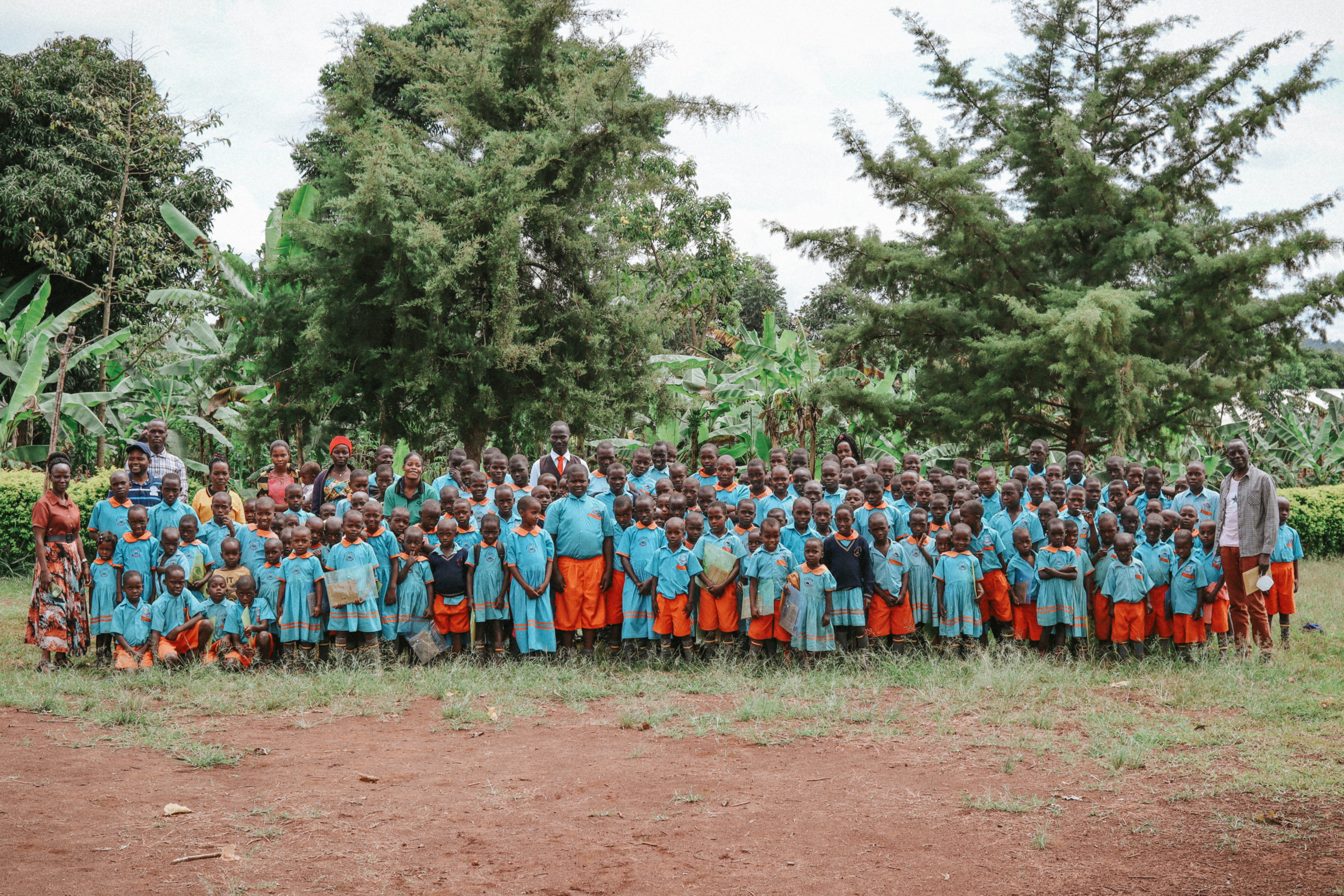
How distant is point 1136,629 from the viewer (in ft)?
25.4

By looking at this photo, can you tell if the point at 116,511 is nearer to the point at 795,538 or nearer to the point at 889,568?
the point at 795,538

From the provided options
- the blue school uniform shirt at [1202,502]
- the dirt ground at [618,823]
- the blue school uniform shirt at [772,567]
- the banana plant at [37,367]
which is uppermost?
the banana plant at [37,367]

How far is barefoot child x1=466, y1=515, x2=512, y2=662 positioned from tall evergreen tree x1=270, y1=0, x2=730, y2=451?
297cm

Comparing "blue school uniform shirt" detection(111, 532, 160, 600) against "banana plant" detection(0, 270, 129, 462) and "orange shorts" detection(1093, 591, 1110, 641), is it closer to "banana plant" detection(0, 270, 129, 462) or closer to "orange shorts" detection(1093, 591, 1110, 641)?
"banana plant" detection(0, 270, 129, 462)

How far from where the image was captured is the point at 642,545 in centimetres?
792

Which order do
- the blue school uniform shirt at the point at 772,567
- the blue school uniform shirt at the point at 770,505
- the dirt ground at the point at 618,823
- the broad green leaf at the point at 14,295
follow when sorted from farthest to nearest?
the broad green leaf at the point at 14,295 → the blue school uniform shirt at the point at 770,505 → the blue school uniform shirt at the point at 772,567 → the dirt ground at the point at 618,823

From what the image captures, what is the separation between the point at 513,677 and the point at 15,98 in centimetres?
1595

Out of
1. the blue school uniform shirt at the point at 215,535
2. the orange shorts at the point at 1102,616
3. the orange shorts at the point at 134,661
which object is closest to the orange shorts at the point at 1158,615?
the orange shorts at the point at 1102,616

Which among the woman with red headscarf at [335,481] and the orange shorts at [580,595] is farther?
the woman with red headscarf at [335,481]

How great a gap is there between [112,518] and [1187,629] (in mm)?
7872

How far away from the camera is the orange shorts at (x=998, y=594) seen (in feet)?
26.1

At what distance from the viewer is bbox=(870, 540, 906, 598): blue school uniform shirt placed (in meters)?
7.65

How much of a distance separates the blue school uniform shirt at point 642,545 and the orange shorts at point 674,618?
252 mm

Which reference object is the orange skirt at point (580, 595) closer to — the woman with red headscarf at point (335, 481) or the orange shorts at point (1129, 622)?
the woman with red headscarf at point (335, 481)
